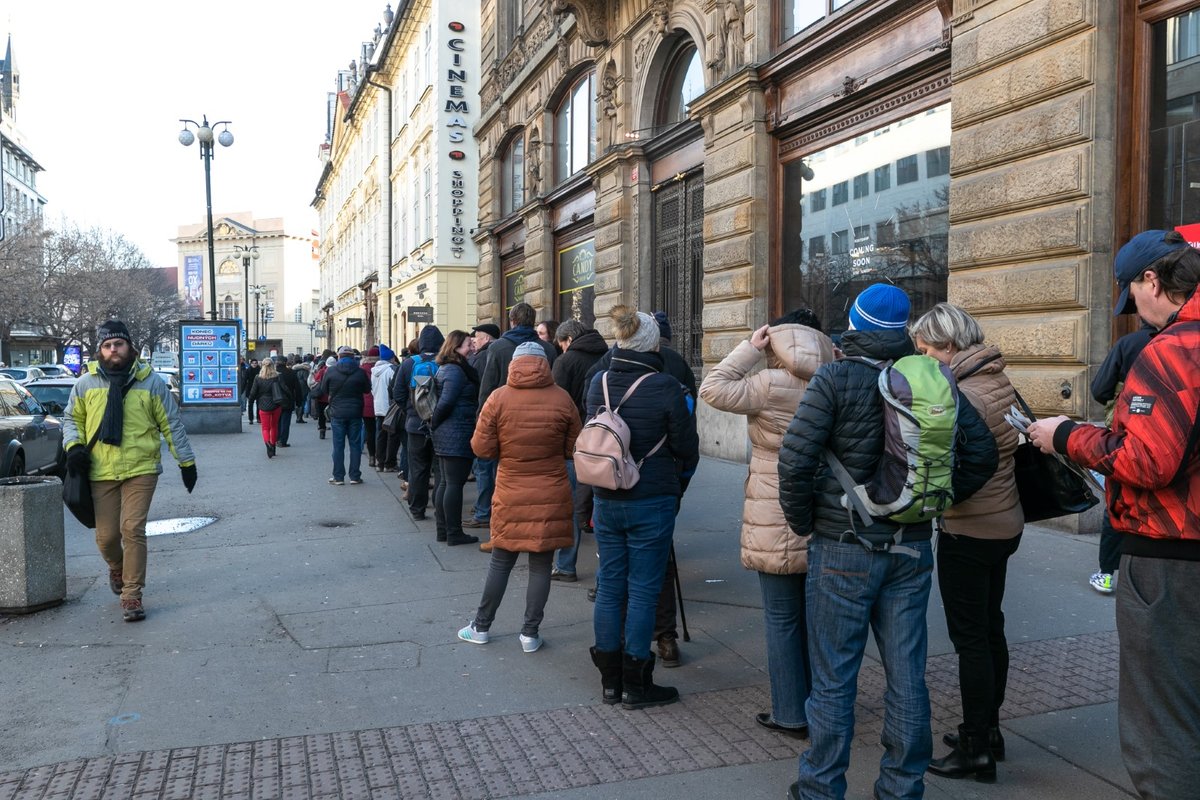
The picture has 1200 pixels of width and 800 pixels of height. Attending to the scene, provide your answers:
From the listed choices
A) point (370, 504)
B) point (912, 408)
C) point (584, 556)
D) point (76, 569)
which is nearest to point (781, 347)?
point (912, 408)

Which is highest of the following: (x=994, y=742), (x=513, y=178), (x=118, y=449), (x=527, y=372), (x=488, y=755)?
(x=513, y=178)

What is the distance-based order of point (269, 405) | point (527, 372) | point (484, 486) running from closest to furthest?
1. point (527, 372)
2. point (484, 486)
3. point (269, 405)

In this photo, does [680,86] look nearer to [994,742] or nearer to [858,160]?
[858,160]

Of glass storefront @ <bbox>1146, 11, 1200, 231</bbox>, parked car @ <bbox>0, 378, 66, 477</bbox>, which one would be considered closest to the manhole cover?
parked car @ <bbox>0, 378, 66, 477</bbox>

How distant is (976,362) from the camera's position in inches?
144

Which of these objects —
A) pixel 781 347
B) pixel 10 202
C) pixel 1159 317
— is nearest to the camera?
pixel 1159 317

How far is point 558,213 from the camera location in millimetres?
21344

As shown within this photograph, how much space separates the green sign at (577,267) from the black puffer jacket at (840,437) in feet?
51.1

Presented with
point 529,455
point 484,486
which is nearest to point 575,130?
point 484,486

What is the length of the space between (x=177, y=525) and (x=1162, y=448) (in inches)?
363

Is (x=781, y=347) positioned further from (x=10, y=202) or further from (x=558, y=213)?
(x=10, y=202)

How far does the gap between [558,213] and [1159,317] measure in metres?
18.9

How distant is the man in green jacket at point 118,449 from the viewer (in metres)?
6.33

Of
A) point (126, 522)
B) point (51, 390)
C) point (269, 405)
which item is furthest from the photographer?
point (51, 390)
